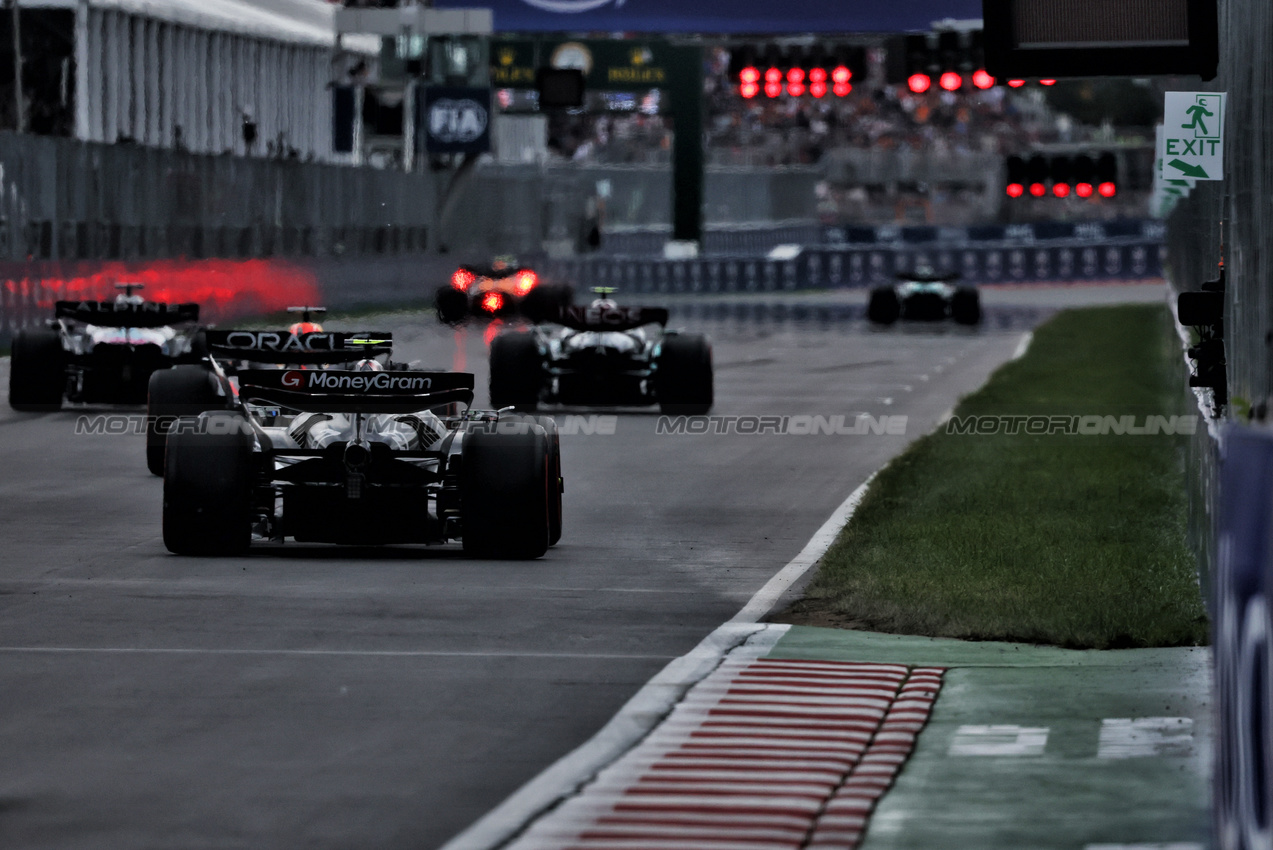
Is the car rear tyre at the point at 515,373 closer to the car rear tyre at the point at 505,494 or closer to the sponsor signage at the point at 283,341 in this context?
the sponsor signage at the point at 283,341

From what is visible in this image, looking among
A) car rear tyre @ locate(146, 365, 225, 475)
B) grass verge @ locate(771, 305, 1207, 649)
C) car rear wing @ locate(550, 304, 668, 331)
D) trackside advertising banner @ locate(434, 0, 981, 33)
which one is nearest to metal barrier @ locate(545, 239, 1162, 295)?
trackside advertising banner @ locate(434, 0, 981, 33)

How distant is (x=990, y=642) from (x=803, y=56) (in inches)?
1210

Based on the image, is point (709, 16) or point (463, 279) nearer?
point (463, 279)

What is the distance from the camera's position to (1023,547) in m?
12.6

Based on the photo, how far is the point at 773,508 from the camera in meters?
15.3

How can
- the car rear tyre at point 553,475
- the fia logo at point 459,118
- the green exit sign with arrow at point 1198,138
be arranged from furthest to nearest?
the fia logo at point 459,118
the green exit sign with arrow at point 1198,138
the car rear tyre at point 553,475

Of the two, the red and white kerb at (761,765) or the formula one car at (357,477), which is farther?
the formula one car at (357,477)

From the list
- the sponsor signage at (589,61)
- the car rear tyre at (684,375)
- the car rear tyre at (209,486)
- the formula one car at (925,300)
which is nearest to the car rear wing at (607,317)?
the car rear tyre at (684,375)

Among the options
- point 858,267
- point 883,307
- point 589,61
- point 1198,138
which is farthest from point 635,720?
point 858,267

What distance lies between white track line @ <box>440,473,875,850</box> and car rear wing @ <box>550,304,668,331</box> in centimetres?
987

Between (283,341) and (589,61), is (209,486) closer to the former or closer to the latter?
(283,341)

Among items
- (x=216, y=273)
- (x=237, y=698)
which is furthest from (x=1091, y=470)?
(x=216, y=273)

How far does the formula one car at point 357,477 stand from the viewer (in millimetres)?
11953

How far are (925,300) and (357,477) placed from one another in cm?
3144
